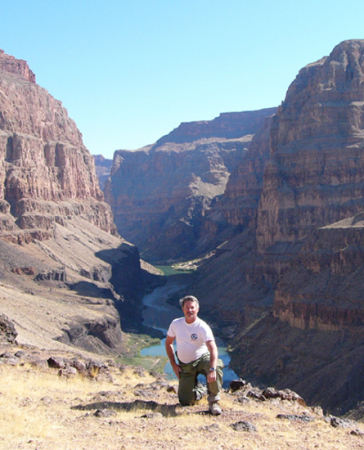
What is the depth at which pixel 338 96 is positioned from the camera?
405ft

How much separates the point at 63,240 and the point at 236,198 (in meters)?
79.5

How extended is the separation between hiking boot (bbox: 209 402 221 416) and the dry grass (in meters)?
0.20

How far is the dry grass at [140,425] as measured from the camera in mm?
15984

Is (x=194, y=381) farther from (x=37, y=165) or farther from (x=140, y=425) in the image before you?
(x=37, y=165)

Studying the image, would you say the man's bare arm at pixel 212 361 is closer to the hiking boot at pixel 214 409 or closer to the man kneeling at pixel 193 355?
the man kneeling at pixel 193 355

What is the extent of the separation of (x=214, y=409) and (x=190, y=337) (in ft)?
7.34

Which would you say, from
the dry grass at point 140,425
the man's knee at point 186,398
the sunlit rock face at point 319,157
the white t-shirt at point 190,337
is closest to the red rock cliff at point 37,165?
the sunlit rock face at point 319,157

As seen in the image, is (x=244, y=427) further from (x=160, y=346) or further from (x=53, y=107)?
(x=53, y=107)

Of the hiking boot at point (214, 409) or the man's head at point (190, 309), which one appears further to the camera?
the man's head at point (190, 309)

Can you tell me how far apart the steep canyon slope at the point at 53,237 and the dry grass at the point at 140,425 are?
40.1 metres

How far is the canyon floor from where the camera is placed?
16.1 metres

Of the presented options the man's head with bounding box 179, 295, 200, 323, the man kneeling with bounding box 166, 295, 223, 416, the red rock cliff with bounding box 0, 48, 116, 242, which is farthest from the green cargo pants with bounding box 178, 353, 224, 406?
the red rock cliff with bounding box 0, 48, 116, 242

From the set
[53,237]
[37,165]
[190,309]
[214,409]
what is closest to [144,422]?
[214,409]

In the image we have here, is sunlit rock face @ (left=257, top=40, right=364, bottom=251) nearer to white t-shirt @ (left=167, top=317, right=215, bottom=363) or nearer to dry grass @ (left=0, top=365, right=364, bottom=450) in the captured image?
dry grass @ (left=0, top=365, right=364, bottom=450)
